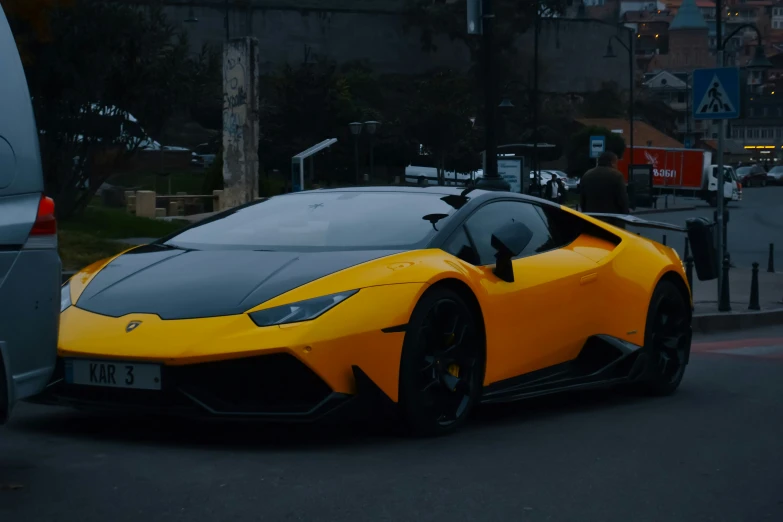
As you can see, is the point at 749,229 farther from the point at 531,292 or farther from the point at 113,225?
the point at 531,292

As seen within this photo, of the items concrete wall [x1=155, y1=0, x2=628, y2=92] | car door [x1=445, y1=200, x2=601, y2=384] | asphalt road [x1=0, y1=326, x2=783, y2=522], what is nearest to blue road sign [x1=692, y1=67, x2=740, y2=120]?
car door [x1=445, y1=200, x2=601, y2=384]

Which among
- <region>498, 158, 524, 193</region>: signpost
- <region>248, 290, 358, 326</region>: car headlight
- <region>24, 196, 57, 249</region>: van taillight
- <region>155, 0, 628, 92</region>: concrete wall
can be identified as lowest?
<region>248, 290, 358, 326</region>: car headlight

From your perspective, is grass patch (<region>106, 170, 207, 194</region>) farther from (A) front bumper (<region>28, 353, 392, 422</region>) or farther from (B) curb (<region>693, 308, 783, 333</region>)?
(A) front bumper (<region>28, 353, 392, 422</region>)

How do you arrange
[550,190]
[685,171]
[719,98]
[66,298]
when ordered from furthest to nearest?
[685,171], [550,190], [719,98], [66,298]

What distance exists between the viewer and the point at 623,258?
8102 millimetres

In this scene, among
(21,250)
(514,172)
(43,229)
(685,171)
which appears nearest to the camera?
(21,250)

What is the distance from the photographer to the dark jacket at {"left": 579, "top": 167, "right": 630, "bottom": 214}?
15234mm

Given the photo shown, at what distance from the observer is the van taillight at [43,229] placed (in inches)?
196

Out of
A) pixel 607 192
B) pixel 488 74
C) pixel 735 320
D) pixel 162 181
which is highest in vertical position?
pixel 488 74

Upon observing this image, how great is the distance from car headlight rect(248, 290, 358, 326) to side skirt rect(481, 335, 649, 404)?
1.15 metres

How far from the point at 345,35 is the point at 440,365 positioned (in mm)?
103017

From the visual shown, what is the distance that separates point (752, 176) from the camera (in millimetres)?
95062

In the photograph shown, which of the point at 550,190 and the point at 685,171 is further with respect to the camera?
Result: the point at 685,171

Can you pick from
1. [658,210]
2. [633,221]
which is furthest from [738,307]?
[658,210]
